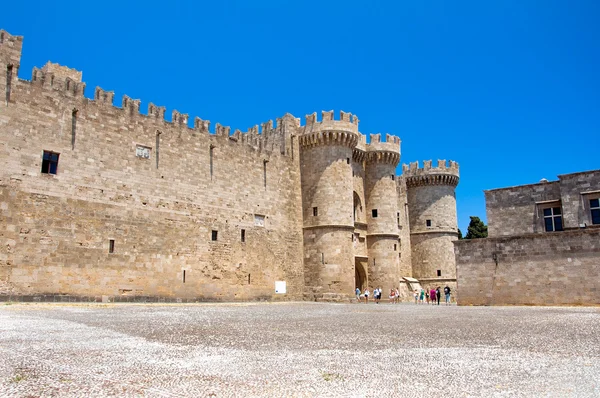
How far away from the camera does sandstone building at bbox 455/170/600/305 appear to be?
1697 centimetres

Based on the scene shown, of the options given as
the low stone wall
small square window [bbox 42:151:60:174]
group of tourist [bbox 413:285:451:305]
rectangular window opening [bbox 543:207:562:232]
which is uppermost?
small square window [bbox 42:151:60:174]

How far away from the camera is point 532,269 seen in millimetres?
17703

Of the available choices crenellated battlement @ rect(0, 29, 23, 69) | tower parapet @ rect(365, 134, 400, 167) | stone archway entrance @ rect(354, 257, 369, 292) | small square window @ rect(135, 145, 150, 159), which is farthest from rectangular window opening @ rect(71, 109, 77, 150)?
tower parapet @ rect(365, 134, 400, 167)

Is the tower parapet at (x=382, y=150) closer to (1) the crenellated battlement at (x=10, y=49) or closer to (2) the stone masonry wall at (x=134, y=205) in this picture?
(2) the stone masonry wall at (x=134, y=205)

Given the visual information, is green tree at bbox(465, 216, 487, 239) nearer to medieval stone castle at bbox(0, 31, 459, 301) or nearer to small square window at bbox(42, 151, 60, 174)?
medieval stone castle at bbox(0, 31, 459, 301)

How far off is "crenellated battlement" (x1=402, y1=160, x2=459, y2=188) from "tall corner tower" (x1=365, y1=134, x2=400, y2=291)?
4974 millimetres

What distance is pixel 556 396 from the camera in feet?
11.9

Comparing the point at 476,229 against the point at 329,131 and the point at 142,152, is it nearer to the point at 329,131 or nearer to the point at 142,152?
the point at 329,131

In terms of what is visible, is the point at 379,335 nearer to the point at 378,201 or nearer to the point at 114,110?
the point at 114,110

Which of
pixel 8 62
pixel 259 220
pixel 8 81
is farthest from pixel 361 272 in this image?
pixel 8 62

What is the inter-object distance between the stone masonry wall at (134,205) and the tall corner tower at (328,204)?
2.55ft

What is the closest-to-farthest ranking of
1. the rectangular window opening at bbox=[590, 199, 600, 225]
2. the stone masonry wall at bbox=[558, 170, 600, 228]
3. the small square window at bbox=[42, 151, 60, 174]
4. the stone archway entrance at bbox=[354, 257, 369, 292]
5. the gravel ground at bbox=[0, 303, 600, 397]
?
the gravel ground at bbox=[0, 303, 600, 397]
the small square window at bbox=[42, 151, 60, 174]
the rectangular window opening at bbox=[590, 199, 600, 225]
the stone masonry wall at bbox=[558, 170, 600, 228]
the stone archway entrance at bbox=[354, 257, 369, 292]

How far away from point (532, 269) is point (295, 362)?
597 inches

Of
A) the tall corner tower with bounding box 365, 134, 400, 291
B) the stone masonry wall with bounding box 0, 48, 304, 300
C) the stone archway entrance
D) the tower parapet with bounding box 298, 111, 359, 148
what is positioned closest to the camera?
the stone masonry wall with bounding box 0, 48, 304, 300
